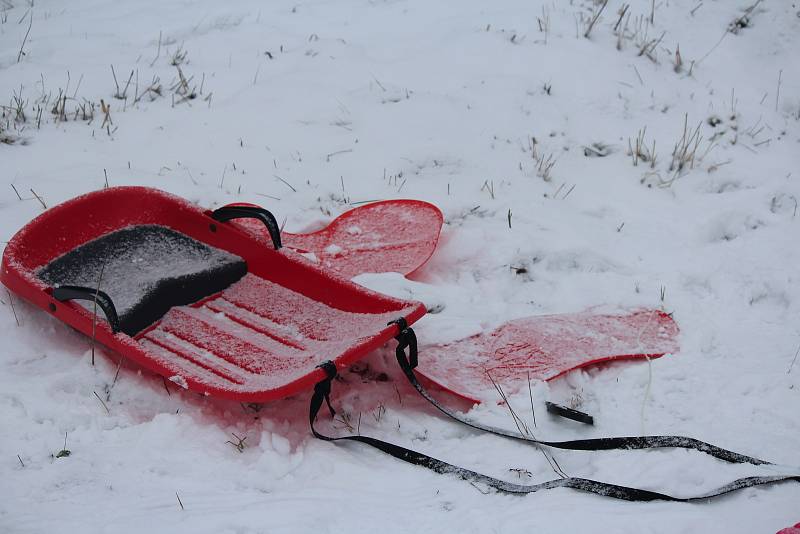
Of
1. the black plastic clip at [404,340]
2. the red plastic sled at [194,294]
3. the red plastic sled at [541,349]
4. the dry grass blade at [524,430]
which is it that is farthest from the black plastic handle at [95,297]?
the dry grass blade at [524,430]

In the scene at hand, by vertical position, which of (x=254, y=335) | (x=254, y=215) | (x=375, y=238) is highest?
(x=254, y=215)

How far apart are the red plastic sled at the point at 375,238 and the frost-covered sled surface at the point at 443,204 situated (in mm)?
101

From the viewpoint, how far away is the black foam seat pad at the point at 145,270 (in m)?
2.46

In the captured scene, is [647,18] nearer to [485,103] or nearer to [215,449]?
[485,103]

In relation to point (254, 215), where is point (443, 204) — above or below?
below

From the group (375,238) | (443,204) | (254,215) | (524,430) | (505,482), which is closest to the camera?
(505,482)

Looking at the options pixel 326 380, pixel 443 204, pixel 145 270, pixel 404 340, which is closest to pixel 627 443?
pixel 404 340

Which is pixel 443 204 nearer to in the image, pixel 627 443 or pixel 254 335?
pixel 254 335

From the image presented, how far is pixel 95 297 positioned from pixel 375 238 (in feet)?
3.76

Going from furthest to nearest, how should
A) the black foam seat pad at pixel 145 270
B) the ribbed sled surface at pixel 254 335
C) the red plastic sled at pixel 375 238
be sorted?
1. the red plastic sled at pixel 375 238
2. the black foam seat pad at pixel 145 270
3. the ribbed sled surface at pixel 254 335

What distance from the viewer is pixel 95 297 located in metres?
2.16

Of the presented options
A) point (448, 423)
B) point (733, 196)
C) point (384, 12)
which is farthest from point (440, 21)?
point (448, 423)

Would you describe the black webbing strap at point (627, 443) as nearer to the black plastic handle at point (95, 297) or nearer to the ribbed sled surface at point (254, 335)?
the ribbed sled surface at point (254, 335)

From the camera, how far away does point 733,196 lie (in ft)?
10.3
